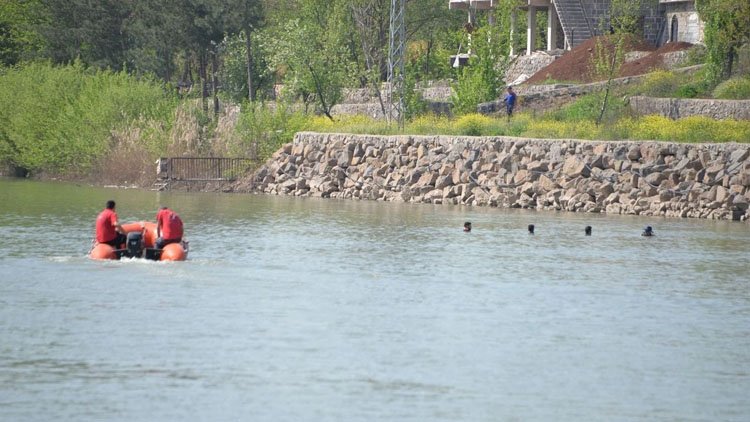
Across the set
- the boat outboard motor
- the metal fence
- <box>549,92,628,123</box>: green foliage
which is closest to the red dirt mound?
<box>549,92,628,123</box>: green foliage

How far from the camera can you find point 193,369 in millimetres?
19266

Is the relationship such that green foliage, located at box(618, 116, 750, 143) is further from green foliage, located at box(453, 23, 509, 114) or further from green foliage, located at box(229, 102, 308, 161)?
green foliage, located at box(229, 102, 308, 161)

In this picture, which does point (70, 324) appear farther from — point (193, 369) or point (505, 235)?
point (505, 235)

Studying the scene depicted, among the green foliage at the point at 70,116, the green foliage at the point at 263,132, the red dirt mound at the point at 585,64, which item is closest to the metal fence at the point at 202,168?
the green foliage at the point at 263,132

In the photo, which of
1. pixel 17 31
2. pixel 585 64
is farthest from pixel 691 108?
pixel 17 31

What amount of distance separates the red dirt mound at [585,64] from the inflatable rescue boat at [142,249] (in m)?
35.3

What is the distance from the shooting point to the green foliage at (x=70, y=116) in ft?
188

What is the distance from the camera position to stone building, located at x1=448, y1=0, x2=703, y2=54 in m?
68.6

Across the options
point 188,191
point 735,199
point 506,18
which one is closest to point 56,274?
point 735,199

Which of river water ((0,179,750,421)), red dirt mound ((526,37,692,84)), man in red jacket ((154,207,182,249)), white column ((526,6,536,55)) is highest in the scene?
white column ((526,6,536,55))

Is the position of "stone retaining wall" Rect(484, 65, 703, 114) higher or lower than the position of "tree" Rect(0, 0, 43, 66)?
lower

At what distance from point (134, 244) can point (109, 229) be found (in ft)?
2.02

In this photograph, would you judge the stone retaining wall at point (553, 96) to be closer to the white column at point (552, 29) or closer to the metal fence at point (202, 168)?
the metal fence at point (202, 168)

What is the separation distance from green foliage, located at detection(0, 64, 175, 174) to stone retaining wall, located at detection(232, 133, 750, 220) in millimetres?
7534
